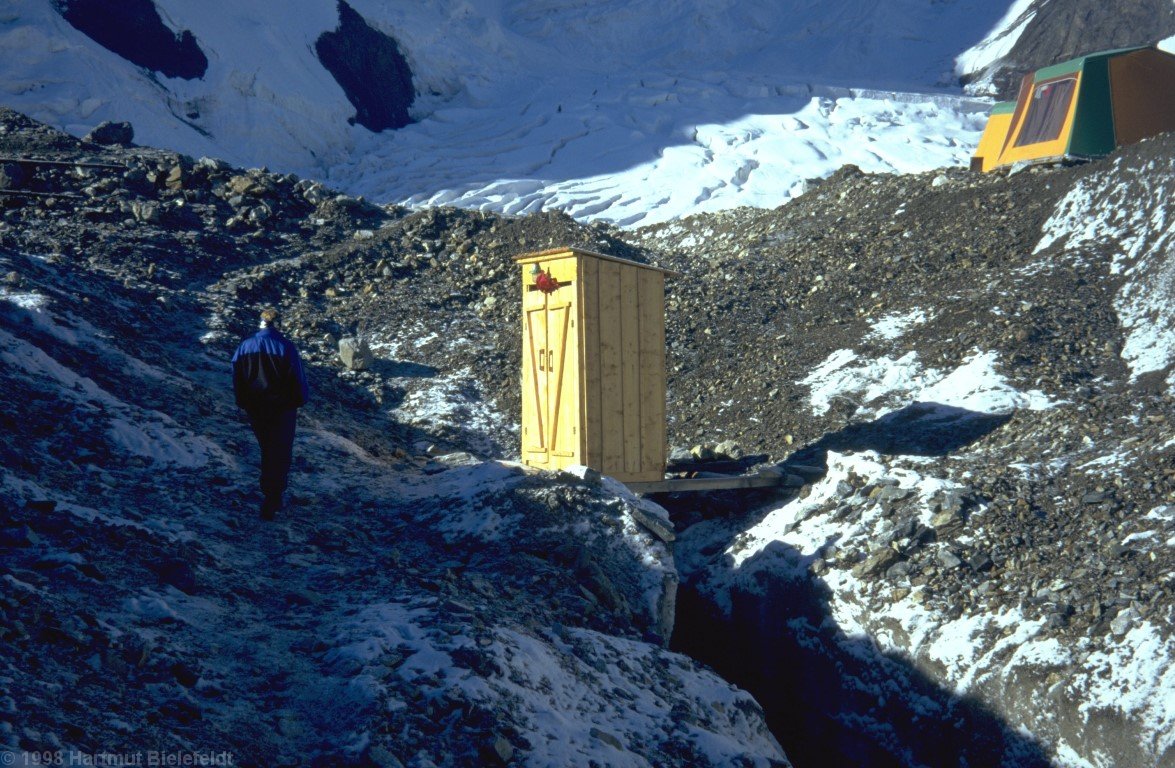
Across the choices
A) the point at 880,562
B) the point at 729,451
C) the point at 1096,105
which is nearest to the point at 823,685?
the point at 880,562

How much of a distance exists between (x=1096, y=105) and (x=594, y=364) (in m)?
9.08

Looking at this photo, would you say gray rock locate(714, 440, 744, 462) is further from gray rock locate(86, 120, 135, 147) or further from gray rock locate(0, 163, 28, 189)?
gray rock locate(86, 120, 135, 147)

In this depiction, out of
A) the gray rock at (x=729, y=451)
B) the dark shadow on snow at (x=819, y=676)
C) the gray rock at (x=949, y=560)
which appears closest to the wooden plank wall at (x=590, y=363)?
the dark shadow on snow at (x=819, y=676)

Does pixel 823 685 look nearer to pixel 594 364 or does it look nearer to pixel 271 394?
pixel 594 364

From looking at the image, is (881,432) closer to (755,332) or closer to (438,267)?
(755,332)

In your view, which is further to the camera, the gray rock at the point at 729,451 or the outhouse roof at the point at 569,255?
the gray rock at the point at 729,451

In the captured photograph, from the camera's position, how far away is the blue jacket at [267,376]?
21.0ft

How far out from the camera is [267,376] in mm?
6406

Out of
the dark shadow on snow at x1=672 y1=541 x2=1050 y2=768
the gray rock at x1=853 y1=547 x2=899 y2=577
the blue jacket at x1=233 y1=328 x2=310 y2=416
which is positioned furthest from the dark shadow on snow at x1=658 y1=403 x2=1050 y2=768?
the blue jacket at x1=233 y1=328 x2=310 y2=416

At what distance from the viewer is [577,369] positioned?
8.08 meters

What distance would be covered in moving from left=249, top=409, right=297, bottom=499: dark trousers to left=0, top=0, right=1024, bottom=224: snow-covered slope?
564 inches

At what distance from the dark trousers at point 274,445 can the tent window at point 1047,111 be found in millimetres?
11122

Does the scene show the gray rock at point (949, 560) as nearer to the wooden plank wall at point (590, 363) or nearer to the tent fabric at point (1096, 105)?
the wooden plank wall at point (590, 363)

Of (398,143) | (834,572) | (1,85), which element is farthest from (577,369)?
(398,143)
